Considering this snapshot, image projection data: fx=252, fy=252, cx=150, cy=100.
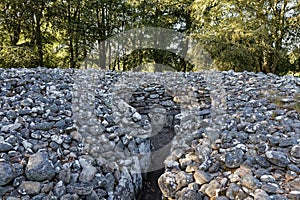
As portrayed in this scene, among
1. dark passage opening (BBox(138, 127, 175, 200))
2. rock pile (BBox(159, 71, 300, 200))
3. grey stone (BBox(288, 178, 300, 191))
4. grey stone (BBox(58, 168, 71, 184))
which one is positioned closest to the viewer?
grey stone (BBox(288, 178, 300, 191))

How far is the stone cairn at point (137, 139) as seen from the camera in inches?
92.9

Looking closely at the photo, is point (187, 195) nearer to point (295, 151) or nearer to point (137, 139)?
point (295, 151)

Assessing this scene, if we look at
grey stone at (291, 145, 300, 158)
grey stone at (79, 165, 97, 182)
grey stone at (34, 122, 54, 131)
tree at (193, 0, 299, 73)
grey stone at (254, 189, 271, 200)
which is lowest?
grey stone at (79, 165, 97, 182)

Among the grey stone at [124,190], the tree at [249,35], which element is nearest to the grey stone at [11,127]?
the grey stone at [124,190]

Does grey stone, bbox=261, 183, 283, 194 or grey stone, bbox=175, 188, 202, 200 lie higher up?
grey stone, bbox=261, 183, 283, 194

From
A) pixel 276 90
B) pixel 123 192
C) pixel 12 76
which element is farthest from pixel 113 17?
pixel 123 192

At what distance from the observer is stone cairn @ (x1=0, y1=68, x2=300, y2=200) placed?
92.9 inches

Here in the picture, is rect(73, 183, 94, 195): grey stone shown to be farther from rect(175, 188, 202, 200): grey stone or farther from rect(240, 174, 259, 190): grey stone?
rect(240, 174, 259, 190): grey stone

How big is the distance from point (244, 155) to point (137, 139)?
61.9 inches

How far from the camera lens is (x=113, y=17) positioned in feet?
41.8

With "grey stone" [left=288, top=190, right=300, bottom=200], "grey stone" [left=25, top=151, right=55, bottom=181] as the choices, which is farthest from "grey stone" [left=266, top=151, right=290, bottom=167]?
"grey stone" [left=25, top=151, right=55, bottom=181]

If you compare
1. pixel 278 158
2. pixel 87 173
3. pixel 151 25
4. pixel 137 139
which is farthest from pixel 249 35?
pixel 87 173

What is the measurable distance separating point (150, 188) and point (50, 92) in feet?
6.85

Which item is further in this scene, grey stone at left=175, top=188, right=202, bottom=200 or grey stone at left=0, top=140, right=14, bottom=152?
grey stone at left=0, top=140, right=14, bottom=152
